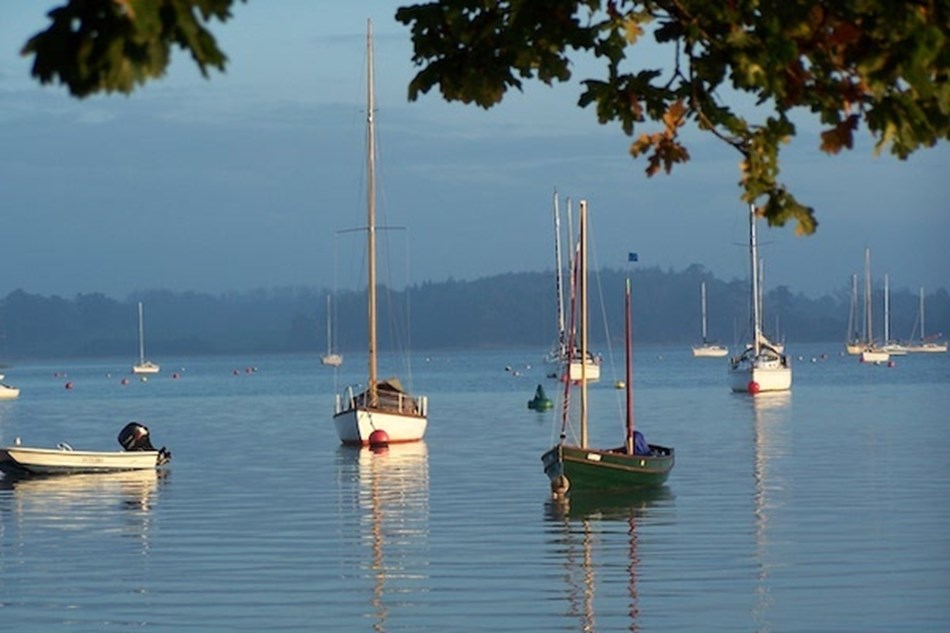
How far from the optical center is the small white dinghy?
50.6 m

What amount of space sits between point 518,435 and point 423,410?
10684 mm

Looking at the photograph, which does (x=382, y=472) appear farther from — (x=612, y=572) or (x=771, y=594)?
(x=771, y=594)

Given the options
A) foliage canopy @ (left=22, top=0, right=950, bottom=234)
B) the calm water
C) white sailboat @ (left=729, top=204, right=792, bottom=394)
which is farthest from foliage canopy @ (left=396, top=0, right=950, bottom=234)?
white sailboat @ (left=729, top=204, right=792, bottom=394)

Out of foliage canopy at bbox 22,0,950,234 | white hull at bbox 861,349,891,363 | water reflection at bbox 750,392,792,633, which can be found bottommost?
water reflection at bbox 750,392,792,633

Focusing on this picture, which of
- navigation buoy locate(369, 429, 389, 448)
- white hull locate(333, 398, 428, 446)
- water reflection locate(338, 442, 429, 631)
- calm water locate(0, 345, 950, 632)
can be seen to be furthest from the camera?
navigation buoy locate(369, 429, 389, 448)

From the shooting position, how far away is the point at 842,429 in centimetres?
7625

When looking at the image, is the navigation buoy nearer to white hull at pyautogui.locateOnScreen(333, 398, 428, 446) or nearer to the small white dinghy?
white hull at pyautogui.locateOnScreen(333, 398, 428, 446)

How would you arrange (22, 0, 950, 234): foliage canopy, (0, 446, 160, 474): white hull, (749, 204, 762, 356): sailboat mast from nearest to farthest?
(22, 0, 950, 234): foliage canopy
(0, 446, 160, 474): white hull
(749, 204, 762, 356): sailboat mast

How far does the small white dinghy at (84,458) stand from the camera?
50.6 m

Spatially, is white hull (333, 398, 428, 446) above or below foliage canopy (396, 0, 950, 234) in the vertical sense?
below

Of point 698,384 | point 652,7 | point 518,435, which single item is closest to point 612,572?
point 652,7

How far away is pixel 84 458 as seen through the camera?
51156mm

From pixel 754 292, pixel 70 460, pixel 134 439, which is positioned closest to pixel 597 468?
pixel 134 439

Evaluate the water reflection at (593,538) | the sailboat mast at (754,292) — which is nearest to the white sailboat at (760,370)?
the sailboat mast at (754,292)
